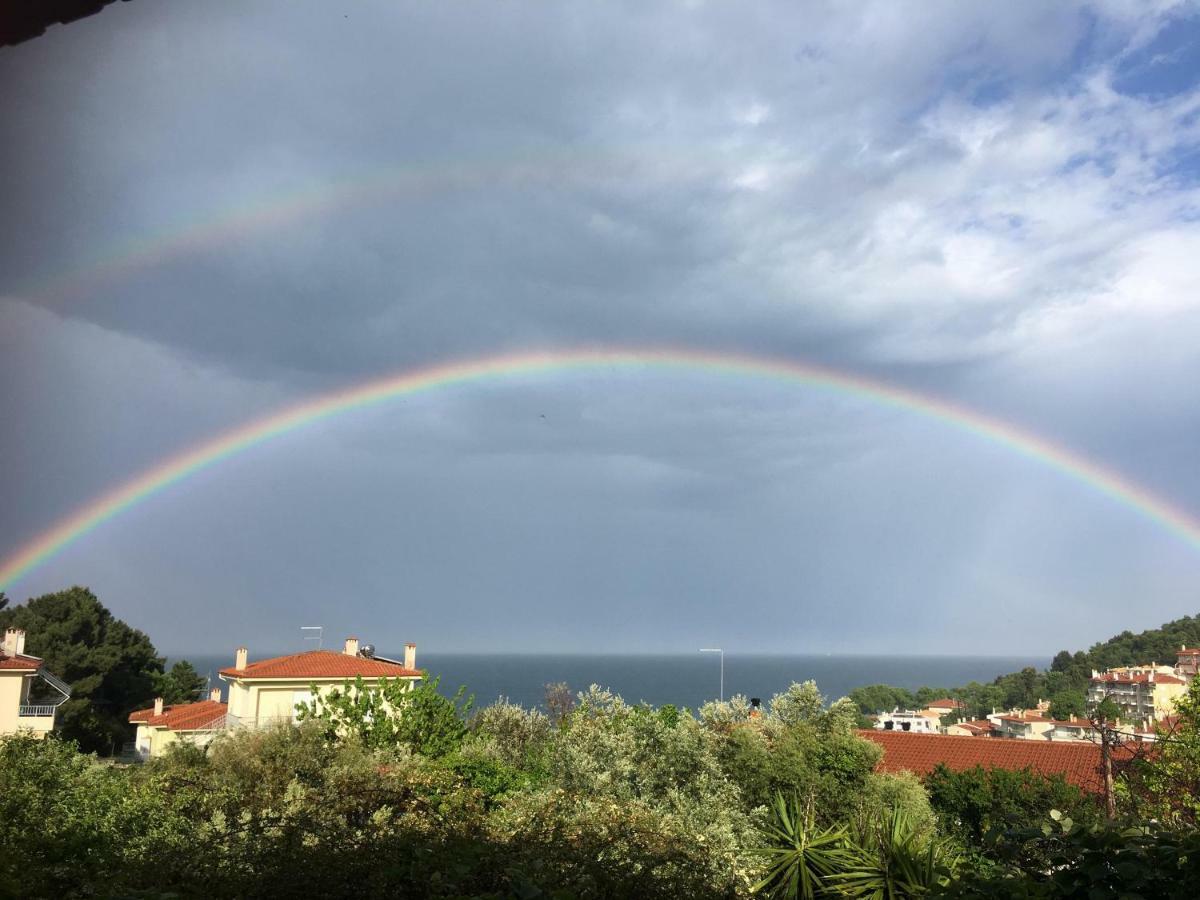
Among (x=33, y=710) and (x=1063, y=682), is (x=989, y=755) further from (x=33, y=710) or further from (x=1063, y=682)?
(x=1063, y=682)

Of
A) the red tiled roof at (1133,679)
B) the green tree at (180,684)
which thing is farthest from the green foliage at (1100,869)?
the red tiled roof at (1133,679)

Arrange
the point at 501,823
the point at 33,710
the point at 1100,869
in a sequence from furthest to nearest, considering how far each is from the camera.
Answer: the point at 33,710, the point at 501,823, the point at 1100,869

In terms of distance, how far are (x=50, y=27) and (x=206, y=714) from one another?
41.8m

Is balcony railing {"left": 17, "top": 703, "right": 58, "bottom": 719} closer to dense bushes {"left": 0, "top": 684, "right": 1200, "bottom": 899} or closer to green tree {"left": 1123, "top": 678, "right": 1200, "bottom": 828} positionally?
dense bushes {"left": 0, "top": 684, "right": 1200, "bottom": 899}

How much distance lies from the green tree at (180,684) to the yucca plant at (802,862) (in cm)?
5473

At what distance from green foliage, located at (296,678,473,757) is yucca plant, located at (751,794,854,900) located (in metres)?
8.83

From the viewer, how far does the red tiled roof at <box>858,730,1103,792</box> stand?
33.3 metres

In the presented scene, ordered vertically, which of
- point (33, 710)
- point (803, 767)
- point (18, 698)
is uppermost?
point (803, 767)

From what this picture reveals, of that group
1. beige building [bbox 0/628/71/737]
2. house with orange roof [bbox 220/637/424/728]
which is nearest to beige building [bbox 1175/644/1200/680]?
house with orange roof [bbox 220/637/424/728]

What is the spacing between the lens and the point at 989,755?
36.2 meters

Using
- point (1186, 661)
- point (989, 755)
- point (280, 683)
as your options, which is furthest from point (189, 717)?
point (1186, 661)

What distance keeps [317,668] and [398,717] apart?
1789 centimetres

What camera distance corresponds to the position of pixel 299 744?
551 inches

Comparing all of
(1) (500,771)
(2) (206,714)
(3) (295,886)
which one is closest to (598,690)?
(1) (500,771)
